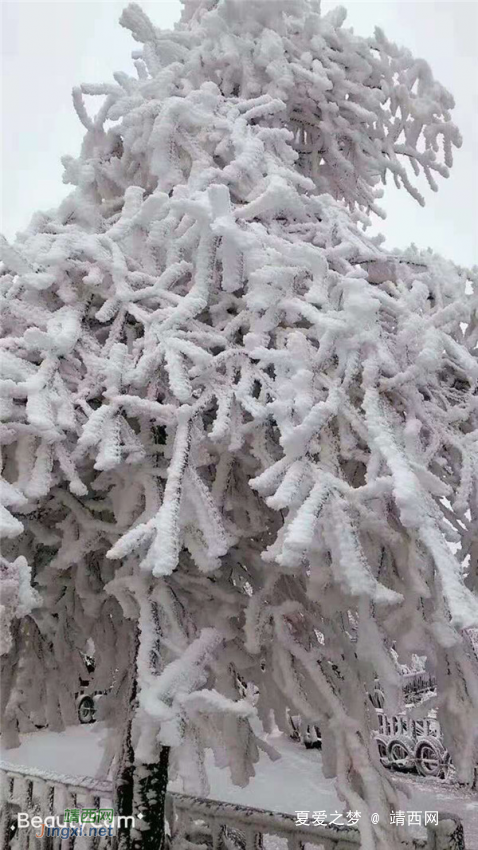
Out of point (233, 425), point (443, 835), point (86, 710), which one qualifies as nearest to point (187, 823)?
point (443, 835)

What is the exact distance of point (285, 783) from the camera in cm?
794

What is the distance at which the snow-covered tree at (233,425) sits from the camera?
222 cm

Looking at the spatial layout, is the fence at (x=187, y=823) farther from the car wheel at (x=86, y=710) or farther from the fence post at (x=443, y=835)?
the car wheel at (x=86, y=710)

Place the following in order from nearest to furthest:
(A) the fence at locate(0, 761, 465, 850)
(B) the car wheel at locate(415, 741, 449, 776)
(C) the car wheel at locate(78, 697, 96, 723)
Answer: (A) the fence at locate(0, 761, 465, 850)
(B) the car wheel at locate(415, 741, 449, 776)
(C) the car wheel at locate(78, 697, 96, 723)

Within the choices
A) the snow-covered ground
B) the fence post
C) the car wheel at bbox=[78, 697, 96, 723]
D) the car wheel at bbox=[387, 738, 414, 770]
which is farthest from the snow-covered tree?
the car wheel at bbox=[78, 697, 96, 723]

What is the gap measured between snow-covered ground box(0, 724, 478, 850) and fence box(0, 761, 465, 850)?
174 cm

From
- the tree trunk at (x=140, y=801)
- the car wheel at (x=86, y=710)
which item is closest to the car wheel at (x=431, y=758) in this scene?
the tree trunk at (x=140, y=801)

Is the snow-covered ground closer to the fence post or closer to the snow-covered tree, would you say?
the fence post

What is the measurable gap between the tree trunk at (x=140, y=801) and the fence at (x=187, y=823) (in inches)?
15.9

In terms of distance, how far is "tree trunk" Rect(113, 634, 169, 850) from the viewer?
330cm

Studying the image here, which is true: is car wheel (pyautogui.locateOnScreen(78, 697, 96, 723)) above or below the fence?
above

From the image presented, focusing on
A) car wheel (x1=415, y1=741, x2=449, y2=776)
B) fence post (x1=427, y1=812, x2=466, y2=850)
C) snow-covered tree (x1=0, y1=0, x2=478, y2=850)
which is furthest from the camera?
car wheel (x1=415, y1=741, x2=449, y2=776)

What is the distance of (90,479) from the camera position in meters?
3.09

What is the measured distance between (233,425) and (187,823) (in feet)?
9.14
